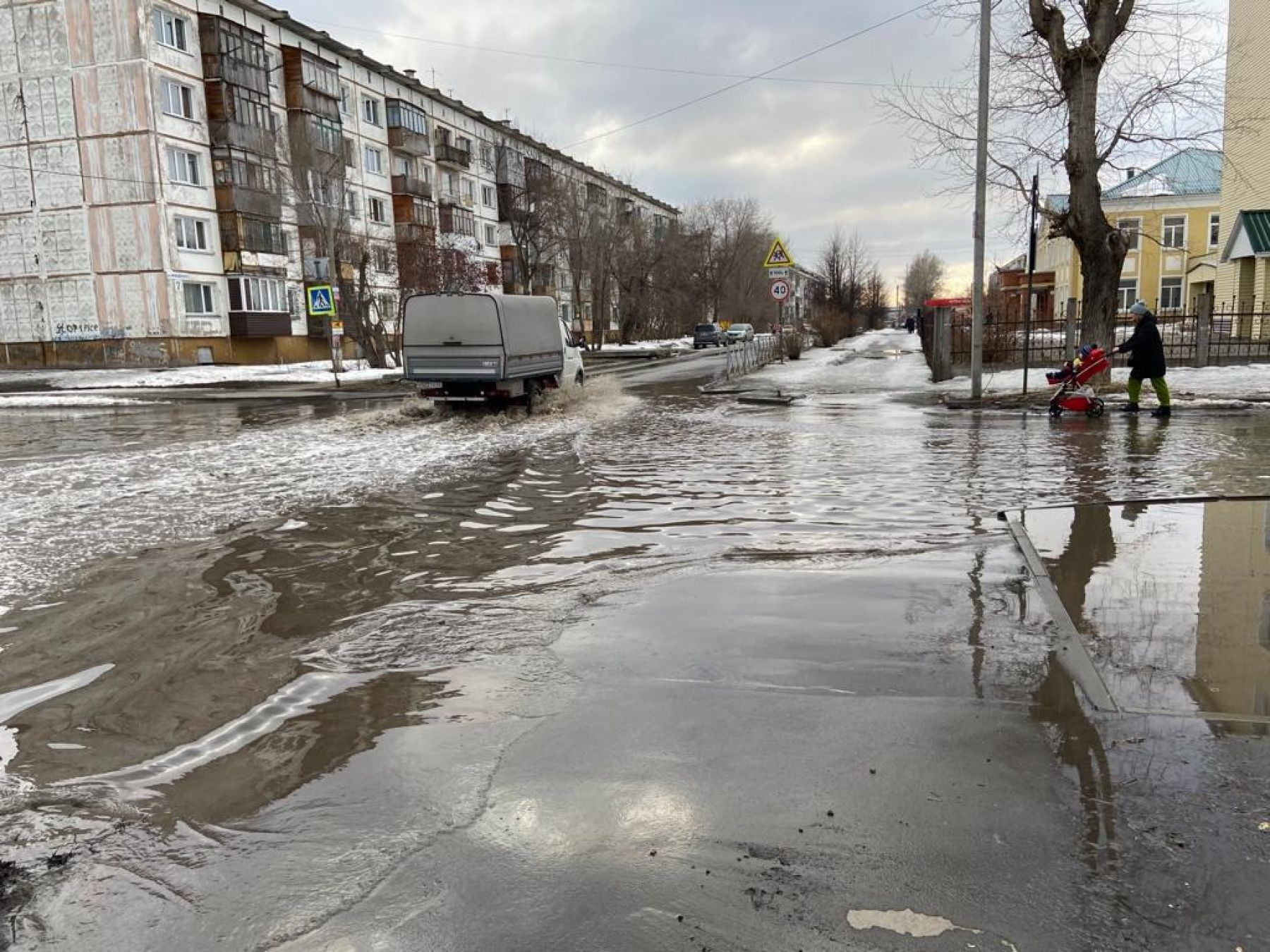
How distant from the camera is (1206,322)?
22.5 meters

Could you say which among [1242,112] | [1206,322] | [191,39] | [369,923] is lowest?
[369,923]

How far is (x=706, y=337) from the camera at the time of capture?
61.8 metres

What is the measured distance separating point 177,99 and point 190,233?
573 centimetres

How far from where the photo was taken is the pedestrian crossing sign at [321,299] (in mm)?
25484

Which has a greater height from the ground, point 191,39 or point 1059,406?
point 191,39

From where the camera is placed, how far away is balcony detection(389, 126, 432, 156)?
54656 mm

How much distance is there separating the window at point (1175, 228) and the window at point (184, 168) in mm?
56527

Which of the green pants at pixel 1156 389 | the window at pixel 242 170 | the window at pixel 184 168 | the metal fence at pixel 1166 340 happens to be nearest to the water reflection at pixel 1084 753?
the green pants at pixel 1156 389

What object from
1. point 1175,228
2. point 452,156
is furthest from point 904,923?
point 1175,228

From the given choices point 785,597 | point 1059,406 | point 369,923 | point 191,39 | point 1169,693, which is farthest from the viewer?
point 191,39

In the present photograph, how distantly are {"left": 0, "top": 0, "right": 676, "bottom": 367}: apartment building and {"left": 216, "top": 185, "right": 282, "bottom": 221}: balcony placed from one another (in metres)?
0.07

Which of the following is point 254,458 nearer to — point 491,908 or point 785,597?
point 785,597

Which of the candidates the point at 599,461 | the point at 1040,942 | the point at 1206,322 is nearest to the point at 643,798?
the point at 1040,942

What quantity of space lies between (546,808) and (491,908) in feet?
1.94
